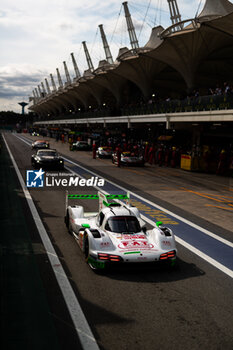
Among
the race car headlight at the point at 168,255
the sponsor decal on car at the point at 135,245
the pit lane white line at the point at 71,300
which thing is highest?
the sponsor decal on car at the point at 135,245

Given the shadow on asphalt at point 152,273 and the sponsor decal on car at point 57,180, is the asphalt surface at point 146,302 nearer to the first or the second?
the shadow on asphalt at point 152,273

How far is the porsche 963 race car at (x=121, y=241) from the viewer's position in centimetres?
774

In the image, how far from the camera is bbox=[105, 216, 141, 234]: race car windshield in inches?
348

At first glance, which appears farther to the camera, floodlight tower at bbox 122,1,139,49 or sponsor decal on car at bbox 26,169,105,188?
floodlight tower at bbox 122,1,139,49

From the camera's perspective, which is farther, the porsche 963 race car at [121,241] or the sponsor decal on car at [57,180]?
the sponsor decal on car at [57,180]

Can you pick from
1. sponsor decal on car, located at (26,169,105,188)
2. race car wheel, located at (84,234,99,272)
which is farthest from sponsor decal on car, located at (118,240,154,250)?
sponsor decal on car, located at (26,169,105,188)

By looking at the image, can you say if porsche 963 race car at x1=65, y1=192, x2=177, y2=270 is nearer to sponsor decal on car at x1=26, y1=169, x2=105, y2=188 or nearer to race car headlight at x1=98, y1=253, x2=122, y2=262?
race car headlight at x1=98, y1=253, x2=122, y2=262

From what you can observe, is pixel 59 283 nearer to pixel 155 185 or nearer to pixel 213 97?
pixel 155 185

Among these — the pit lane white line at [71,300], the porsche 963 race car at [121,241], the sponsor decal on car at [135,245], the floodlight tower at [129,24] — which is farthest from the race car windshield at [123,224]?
the floodlight tower at [129,24]

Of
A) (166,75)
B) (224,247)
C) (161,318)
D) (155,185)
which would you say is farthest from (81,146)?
(161,318)

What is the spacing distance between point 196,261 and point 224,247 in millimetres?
1624

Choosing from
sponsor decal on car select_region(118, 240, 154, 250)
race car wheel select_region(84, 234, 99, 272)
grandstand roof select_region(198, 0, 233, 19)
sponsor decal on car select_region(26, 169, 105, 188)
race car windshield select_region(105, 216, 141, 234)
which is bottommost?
sponsor decal on car select_region(26, 169, 105, 188)

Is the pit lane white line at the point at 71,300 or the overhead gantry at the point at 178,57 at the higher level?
the overhead gantry at the point at 178,57

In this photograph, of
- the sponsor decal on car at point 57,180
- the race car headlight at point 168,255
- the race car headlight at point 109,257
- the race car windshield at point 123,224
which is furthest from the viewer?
the sponsor decal on car at point 57,180
